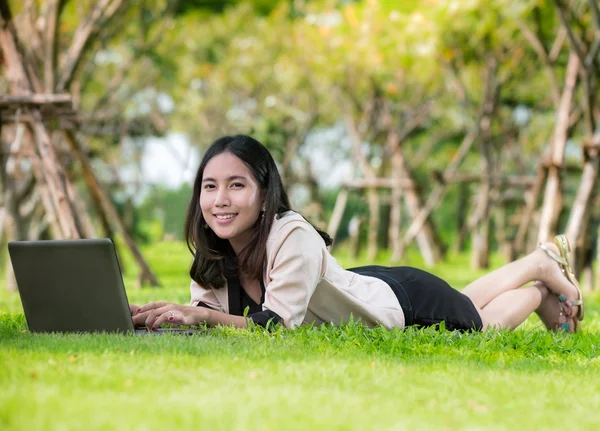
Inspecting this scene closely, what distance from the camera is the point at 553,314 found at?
235 inches

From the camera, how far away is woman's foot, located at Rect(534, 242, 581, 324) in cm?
576

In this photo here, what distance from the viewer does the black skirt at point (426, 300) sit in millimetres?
5219

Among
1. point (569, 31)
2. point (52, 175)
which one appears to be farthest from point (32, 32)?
point (569, 31)

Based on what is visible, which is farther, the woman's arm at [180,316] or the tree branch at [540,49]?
the tree branch at [540,49]

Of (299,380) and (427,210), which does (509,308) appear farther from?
(427,210)

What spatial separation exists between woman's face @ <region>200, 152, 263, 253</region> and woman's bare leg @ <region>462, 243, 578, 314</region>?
1.67 metres

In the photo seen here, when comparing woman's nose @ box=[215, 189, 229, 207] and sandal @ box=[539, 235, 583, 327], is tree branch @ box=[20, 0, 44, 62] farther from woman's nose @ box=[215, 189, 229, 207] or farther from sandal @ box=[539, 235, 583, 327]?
sandal @ box=[539, 235, 583, 327]

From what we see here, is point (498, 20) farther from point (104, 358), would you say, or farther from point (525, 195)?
point (104, 358)

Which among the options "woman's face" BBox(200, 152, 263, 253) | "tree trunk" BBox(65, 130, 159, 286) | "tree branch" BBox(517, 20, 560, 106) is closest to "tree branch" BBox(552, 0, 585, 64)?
"tree branch" BBox(517, 20, 560, 106)

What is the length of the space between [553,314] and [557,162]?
6887mm

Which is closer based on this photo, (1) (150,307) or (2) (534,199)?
(1) (150,307)

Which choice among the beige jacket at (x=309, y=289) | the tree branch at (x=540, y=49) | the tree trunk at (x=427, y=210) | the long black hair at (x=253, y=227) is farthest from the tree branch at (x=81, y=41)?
the tree trunk at (x=427, y=210)

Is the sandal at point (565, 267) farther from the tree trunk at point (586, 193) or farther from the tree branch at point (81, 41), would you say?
the tree branch at point (81, 41)

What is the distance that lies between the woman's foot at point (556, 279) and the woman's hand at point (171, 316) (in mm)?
2338
